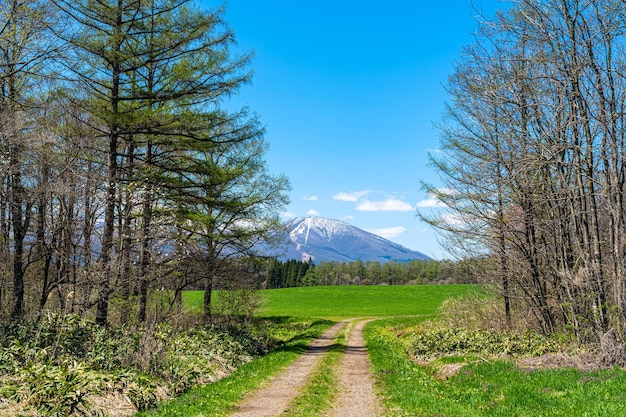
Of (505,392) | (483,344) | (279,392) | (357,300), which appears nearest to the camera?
(505,392)

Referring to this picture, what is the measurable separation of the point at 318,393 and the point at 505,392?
3634 millimetres

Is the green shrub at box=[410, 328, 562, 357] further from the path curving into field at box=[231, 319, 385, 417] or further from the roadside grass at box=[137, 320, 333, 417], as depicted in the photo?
the roadside grass at box=[137, 320, 333, 417]

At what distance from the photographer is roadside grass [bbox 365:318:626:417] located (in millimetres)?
6832

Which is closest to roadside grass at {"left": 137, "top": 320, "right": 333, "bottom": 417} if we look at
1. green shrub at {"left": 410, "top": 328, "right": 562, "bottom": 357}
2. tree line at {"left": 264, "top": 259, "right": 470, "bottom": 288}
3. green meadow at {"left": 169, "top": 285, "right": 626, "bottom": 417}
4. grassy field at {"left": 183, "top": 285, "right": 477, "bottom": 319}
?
green meadow at {"left": 169, "top": 285, "right": 626, "bottom": 417}

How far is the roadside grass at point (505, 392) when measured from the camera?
683 centimetres

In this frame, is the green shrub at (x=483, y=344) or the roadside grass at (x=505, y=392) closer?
the roadside grass at (x=505, y=392)

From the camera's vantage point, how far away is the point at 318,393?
9625 mm

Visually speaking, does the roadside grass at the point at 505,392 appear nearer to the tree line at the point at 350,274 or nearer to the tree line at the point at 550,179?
the tree line at the point at 550,179

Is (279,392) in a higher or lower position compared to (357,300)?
higher

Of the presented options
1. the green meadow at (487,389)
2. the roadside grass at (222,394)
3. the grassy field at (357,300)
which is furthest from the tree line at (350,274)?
the green meadow at (487,389)

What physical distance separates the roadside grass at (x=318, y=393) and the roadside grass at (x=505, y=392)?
3.82ft

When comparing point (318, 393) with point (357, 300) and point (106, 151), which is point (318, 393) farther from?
point (357, 300)

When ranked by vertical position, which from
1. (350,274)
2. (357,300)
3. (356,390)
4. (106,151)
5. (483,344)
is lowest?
(357,300)

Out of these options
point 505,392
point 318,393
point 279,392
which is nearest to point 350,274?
point 279,392
